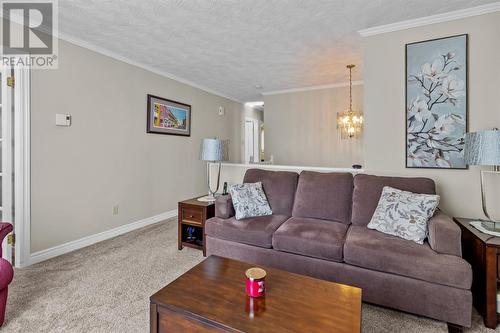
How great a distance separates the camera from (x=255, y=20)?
8.31 feet

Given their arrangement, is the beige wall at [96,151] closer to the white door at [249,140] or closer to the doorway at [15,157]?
the doorway at [15,157]

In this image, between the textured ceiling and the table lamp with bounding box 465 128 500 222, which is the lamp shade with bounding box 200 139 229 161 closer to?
the textured ceiling

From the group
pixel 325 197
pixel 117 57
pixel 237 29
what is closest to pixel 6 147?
pixel 117 57

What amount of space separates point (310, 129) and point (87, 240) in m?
4.14

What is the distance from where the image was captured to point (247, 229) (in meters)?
2.38

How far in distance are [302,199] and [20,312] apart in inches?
96.4

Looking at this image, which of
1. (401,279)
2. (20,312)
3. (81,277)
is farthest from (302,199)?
(20,312)

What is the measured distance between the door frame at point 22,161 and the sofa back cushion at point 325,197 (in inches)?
106

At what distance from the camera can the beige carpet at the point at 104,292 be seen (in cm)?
169

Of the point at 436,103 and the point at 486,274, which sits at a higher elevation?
the point at 436,103

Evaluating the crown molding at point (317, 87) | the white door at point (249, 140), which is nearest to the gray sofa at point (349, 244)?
the crown molding at point (317, 87)

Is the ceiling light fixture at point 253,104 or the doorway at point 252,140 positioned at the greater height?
the ceiling light fixture at point 253,104

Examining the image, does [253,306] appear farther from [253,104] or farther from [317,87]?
[253,104]

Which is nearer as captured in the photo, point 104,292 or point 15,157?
point 104,292
